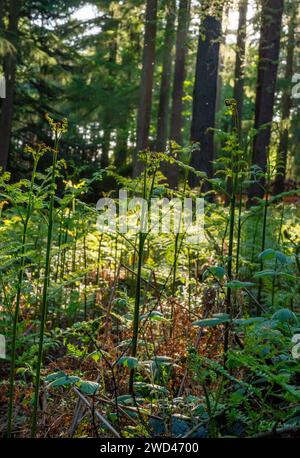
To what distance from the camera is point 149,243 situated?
457 centimetres

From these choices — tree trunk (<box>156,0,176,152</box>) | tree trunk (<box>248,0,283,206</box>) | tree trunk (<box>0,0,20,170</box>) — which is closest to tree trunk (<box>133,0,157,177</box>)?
tree trunk (<box>156,0,176,152</box>)

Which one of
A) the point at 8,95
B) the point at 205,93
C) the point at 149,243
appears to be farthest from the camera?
the point at 8,95

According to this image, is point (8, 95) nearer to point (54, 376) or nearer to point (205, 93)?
point (205, 93)

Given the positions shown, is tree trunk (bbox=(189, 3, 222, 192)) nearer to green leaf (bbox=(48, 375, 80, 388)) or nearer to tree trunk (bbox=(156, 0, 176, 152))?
tree trunk (bbox=(156, 0, 176, 152))

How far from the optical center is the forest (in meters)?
2.28

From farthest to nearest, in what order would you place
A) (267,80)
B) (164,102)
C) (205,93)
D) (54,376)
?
(164,102), (267,80), (205,93), (54,376)

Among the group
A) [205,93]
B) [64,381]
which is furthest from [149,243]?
[205,93]

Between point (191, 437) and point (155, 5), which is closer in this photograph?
point (191, 437)

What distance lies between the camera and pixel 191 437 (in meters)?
2.09

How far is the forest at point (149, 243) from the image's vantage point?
2279 mm

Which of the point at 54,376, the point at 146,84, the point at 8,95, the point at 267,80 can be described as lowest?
the point at 54,376

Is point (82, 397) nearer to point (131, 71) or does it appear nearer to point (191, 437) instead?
point (191, 437)
